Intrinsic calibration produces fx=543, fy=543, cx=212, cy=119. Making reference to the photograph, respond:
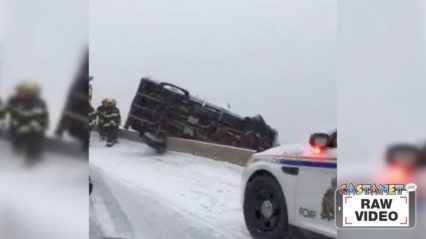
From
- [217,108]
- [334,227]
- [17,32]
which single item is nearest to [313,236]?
[334,227]

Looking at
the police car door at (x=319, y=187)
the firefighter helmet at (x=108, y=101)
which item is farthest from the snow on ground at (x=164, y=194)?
the police car door at (x=319, y=187)

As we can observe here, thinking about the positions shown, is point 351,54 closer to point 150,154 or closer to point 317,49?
point 317,49

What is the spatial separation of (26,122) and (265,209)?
4.36ft

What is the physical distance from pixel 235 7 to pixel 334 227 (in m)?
1.25

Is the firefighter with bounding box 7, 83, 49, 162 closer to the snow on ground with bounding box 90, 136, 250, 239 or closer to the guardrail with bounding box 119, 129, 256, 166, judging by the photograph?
the snow on ground with bounding box 90, 136, 250, 239

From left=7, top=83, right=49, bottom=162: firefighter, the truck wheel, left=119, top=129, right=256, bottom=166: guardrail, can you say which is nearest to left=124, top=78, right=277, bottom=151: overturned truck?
left=119, top=129, right=256, bottom=166: guardrail

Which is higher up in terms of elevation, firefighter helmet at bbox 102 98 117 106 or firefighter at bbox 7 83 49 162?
firefighter helmet at bbox 102 98 117 106

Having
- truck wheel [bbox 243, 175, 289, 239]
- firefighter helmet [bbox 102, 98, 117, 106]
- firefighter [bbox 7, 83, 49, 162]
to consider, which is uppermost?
firefighter helmet [bbox 102, 98, 117, 106]

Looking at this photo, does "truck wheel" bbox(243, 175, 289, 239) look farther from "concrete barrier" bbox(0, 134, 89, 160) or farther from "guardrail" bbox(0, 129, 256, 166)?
"concrete barrier" bbox(0, 134, 89, 160)

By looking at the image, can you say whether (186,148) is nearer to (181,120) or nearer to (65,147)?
(181,120)

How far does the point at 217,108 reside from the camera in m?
2.84

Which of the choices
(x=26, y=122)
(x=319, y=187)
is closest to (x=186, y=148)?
(x=319, y=187)

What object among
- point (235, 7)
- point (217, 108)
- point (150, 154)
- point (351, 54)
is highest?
point (235, 7)

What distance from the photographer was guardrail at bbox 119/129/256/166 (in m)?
2.83
